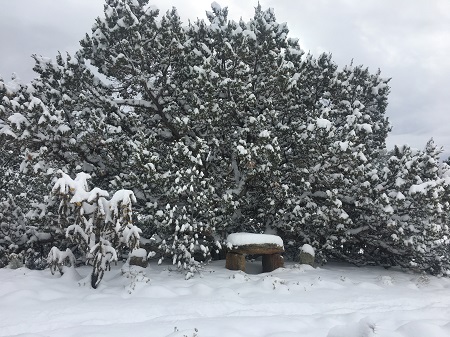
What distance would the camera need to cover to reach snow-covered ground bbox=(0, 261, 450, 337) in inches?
214

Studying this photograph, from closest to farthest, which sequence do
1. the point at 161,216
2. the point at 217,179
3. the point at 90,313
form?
the point at 90,313
the point at 161,216
the point at 217,179

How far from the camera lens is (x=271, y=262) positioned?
11.8 m

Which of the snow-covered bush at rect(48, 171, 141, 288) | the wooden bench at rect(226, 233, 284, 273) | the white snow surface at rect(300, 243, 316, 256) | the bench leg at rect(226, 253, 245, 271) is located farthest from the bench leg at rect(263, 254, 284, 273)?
the snow-covered bush at rect(48, 171, 141, 288)

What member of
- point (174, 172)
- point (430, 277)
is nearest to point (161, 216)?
point (174, 172)

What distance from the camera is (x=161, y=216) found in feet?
33.4

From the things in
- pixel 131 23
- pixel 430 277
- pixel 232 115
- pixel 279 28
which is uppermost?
pixel 279 28

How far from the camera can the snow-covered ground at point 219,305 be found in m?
5.44

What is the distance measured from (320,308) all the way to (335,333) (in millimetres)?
4085

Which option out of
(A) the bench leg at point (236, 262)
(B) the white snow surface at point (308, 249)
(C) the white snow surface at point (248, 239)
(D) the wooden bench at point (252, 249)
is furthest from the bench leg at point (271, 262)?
(B) the white snow surface at point (308, 249)

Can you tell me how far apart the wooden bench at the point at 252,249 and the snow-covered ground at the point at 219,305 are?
52 centimetres

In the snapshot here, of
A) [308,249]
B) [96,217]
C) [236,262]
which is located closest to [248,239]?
[236,262]

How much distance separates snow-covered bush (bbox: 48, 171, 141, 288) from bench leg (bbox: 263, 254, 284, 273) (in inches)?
214

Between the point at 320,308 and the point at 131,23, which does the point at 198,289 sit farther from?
the point at 131,23

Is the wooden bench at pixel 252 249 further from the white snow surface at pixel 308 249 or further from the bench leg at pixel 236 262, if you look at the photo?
the white snow surface at pixel 308 249
